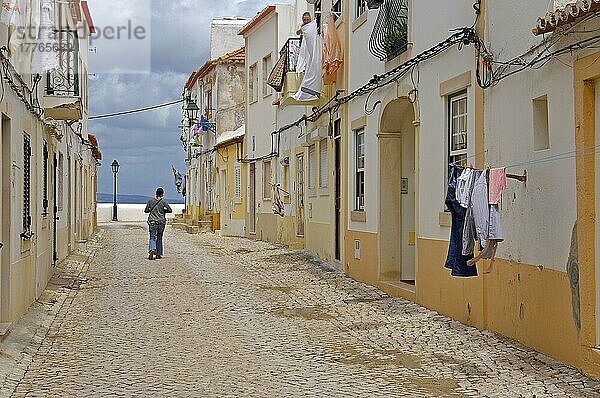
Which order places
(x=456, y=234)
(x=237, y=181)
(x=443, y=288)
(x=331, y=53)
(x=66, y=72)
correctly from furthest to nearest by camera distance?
(x=237, y=181) → (x=331, y=53) → (x=66, y=72) → (x=443, y=288) → (x=456, y=234)

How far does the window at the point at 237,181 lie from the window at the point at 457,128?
2211 centimetres

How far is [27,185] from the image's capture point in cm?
1272

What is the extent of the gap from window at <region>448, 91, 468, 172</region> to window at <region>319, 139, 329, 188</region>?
27.7 feet

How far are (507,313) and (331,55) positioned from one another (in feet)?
31.8

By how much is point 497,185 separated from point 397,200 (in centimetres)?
624

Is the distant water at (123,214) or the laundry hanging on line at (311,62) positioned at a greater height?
the laundry hanging on line at (311,62)

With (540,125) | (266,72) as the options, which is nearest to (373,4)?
(540,125)

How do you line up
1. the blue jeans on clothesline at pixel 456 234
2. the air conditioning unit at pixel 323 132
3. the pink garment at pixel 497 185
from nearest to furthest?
the pink garment at pixel 497 185, the blue jeans on clothesline at pixel 456 234, the air conditioning unit at pixel 323 132

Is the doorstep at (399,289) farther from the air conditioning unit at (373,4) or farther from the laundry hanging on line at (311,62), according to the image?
the laundry hanging on line at (311,62)

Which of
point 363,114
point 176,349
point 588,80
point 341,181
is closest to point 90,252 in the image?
point 341,181

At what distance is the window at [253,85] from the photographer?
30906 mm

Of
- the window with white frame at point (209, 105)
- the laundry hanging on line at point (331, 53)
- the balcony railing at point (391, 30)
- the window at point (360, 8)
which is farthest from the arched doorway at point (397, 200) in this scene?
the window with white frame at point (209, 105)

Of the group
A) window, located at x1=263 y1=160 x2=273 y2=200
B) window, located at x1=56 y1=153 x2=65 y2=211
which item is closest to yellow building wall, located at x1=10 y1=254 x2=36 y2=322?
window, located at x1=56 y1=153 x2=65 y2=211

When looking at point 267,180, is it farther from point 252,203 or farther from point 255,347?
point 255,347
